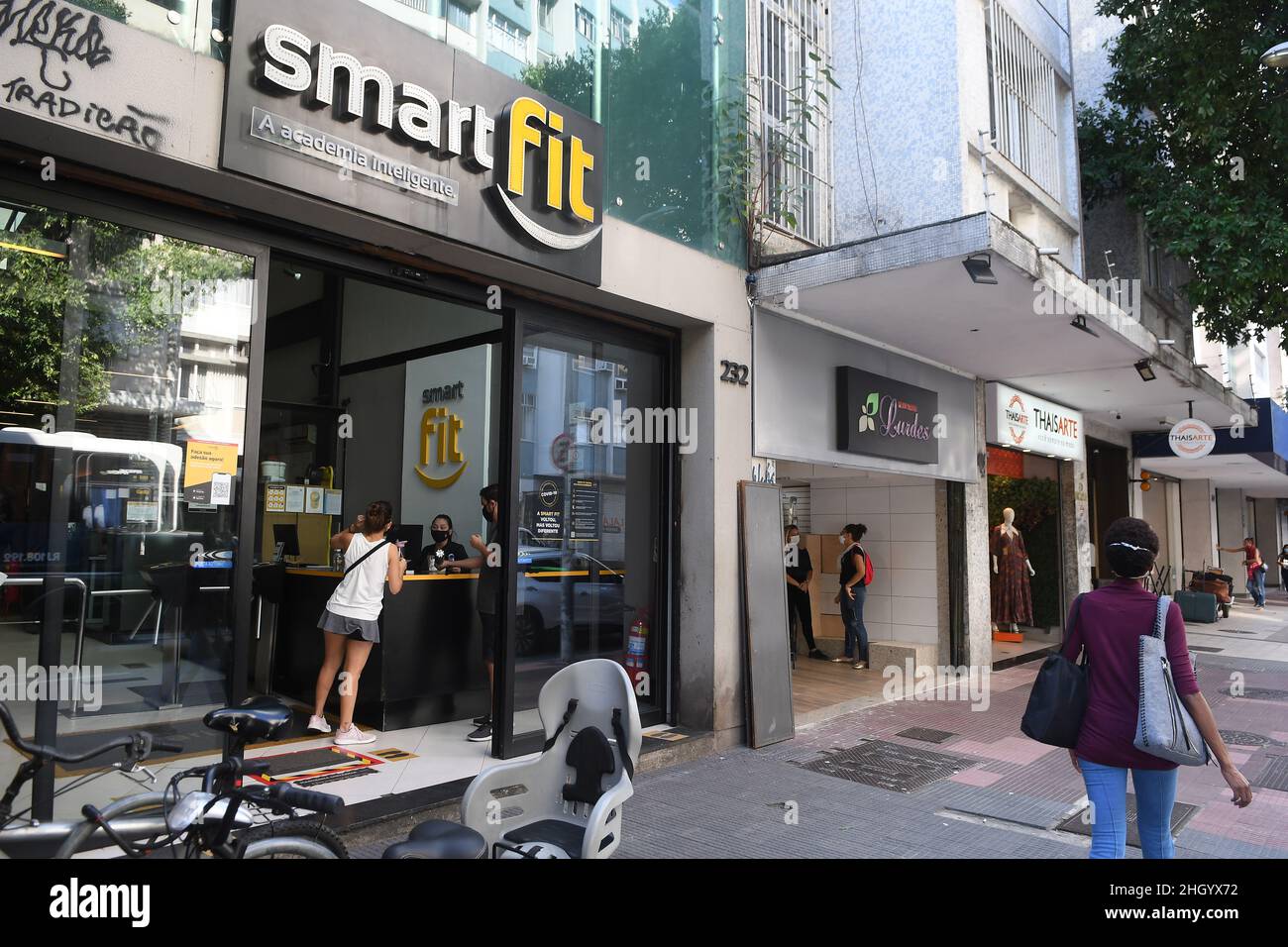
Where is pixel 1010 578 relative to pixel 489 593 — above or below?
below

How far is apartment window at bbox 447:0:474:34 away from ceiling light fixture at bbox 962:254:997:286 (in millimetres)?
3697

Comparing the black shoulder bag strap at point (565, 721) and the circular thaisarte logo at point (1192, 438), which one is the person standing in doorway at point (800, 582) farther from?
the black shoulder bag strap at point (565, 721)

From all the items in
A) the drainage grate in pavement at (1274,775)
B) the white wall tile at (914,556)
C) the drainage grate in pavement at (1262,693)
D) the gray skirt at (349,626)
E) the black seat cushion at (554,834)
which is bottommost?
the drainage grate in pavement at (1262,693)

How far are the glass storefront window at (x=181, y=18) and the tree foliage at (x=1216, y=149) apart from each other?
1091 cm

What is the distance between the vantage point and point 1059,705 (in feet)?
10.7

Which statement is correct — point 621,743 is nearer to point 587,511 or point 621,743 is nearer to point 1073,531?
point 587,511

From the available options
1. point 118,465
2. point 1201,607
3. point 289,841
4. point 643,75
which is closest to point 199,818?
point 289,841

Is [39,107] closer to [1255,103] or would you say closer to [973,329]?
[973,329]

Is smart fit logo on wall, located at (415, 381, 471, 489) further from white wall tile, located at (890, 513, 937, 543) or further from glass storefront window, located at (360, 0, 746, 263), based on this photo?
white wall tile, located at (890, 513, 937, 543)

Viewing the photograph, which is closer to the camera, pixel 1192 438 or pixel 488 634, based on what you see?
pixel 488 634

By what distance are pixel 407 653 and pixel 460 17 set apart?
451 centimetres

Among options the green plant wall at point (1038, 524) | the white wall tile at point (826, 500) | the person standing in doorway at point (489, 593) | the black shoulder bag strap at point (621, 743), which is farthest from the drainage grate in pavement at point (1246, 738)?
the black shoulder bag strap at point (621, 743)

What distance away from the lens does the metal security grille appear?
32.2ft

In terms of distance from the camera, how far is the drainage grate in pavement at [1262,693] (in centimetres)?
899
